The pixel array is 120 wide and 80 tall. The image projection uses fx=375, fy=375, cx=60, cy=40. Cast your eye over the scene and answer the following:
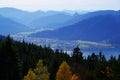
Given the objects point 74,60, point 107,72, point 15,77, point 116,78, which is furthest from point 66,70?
point 74,60

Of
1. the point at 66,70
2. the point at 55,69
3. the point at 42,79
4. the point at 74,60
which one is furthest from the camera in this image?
the point at 74,60

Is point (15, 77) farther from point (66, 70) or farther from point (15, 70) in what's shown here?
point (66, 70)

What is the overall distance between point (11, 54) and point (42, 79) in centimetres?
235

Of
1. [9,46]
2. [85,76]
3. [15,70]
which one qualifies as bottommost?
[85,76]

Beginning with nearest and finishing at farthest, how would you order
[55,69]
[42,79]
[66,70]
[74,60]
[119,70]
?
[42,79]
[119,70]
[66,70]
[55,69]
[74,60]

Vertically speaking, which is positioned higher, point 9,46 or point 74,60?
point 9,46

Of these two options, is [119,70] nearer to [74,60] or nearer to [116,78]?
[116,78]

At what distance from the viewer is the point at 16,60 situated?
71.7 ft

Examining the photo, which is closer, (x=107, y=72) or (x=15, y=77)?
(x=15, y=77)

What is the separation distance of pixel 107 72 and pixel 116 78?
4547 mm

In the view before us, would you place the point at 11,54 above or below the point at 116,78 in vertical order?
above

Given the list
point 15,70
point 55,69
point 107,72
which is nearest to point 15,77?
point 15,70

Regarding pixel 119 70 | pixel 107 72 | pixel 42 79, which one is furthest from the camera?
pixel 107 72

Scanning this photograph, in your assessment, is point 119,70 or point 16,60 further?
point 119,70
